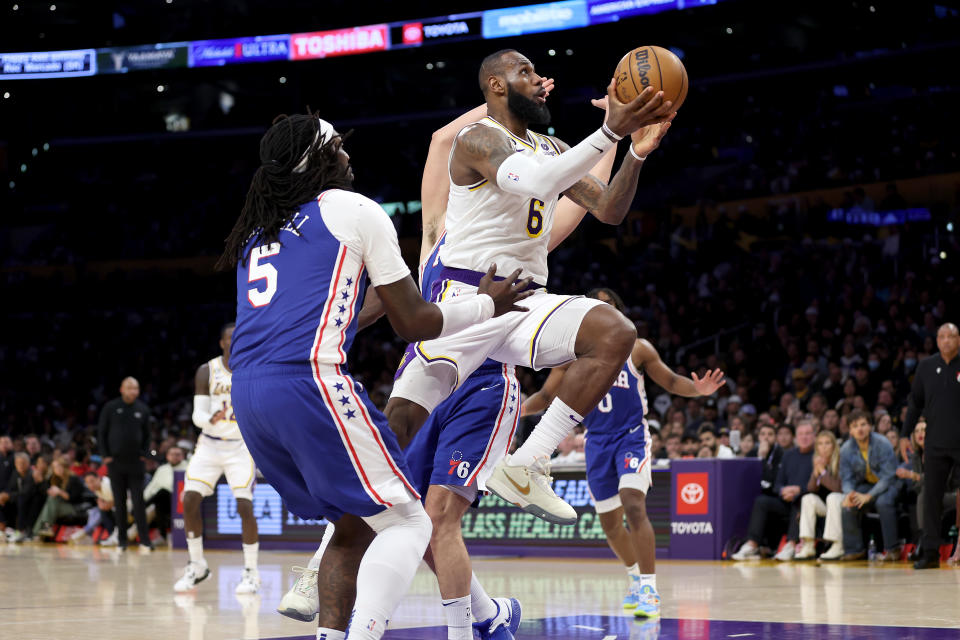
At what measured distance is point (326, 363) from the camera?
12.7 ft

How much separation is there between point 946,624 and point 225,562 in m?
9.70

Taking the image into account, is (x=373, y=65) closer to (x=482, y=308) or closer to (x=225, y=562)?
(x=225, y=562)

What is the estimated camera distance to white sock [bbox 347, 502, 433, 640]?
3.81m

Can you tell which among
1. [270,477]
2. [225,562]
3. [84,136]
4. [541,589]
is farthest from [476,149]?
[84,136]

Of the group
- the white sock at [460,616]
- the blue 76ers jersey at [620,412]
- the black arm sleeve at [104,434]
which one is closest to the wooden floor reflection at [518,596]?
the blue 76ers jersey at [620,412]

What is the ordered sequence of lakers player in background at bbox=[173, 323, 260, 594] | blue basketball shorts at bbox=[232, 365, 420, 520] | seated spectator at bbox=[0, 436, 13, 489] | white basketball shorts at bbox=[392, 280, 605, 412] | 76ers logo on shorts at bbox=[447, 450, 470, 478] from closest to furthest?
blue basketball shorts at bbox=[232, 365, 420, 520] < white basketball shorts at bbox=[392, 280, 605, 412] < 76ers logo on shorts at bbox=[447, 450, 470, 478] < lakers player in background at bbox=[173, 323, 260, 594] < seated spectator at bbox=[0, 436, 13, 489]

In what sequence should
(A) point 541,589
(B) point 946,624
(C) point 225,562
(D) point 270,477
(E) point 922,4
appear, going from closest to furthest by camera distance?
(D) point 270,477 < (B) point 946,624 < (A) point 541,589 < (C) point 225,562 < (E) point 922,4

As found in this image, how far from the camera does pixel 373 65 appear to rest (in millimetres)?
27016

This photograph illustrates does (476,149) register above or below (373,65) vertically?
below

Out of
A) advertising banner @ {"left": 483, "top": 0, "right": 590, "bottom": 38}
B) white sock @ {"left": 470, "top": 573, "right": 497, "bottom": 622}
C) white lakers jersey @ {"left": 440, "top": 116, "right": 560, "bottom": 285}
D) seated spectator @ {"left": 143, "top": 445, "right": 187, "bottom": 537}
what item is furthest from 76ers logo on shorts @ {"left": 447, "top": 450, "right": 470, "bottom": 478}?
advertising banner @ {"left": 483, "top": 0, "right": 590, "bottom": 38}

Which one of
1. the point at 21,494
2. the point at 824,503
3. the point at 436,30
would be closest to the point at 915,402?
the point at 824,503

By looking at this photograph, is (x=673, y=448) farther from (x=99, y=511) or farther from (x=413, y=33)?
(x=413, y=33)

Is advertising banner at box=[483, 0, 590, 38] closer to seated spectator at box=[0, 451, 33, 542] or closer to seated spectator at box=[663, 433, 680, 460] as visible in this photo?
seated spectator at box=[663, 433, 680, 460]

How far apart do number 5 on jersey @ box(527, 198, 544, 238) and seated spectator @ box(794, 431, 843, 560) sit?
8.05m
